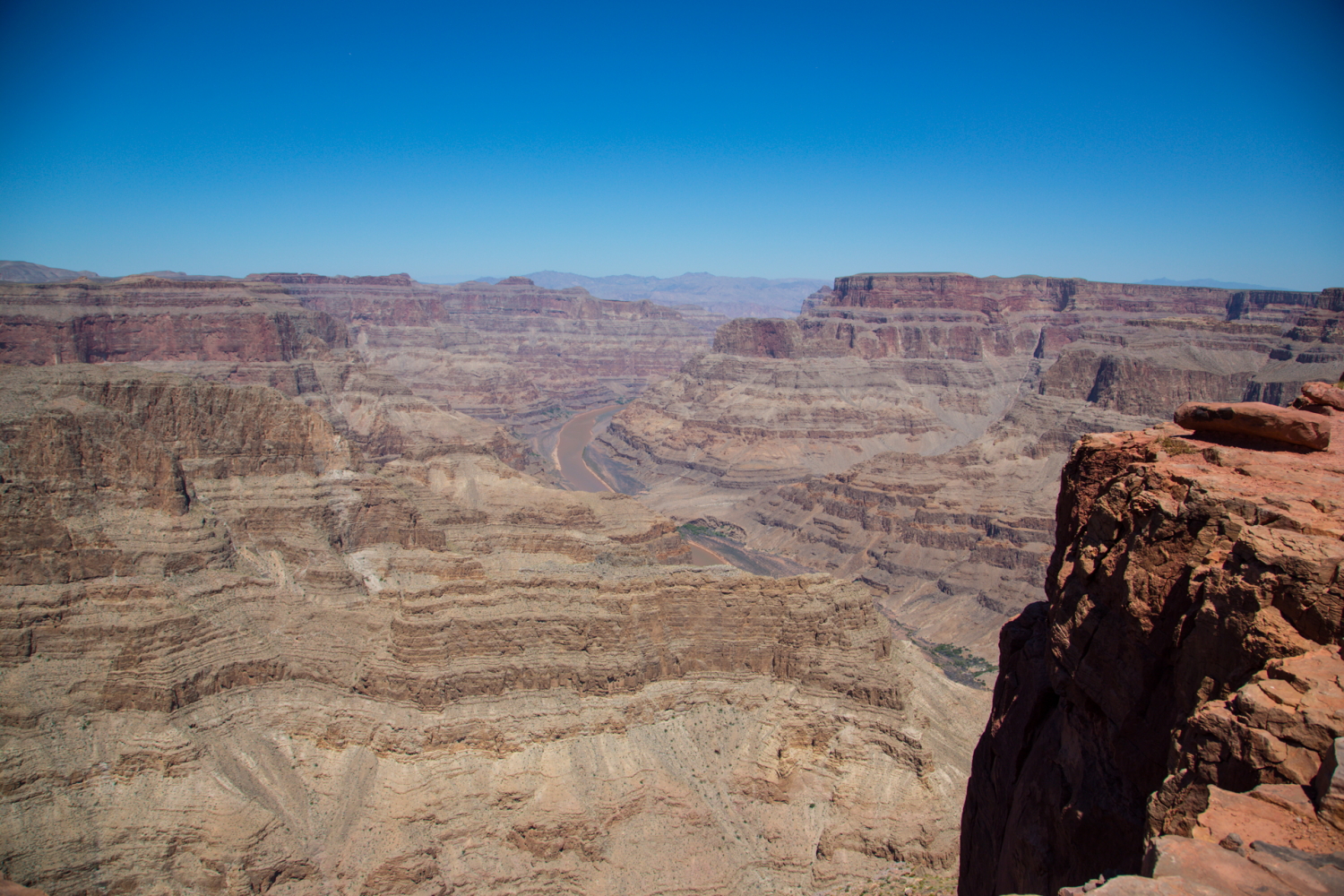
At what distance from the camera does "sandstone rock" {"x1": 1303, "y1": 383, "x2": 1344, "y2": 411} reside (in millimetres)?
15616

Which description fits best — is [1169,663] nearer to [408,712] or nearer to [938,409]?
[408,712]

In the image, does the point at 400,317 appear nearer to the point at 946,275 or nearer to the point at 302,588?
the point at 946,275

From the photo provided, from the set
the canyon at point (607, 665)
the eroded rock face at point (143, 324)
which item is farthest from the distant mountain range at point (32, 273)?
the canyon at point (607, 665)

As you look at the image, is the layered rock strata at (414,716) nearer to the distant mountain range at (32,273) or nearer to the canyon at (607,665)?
the canyon at (607,665)

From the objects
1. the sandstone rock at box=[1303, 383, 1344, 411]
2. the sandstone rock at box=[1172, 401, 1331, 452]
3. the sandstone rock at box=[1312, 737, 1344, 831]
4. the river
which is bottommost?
the river

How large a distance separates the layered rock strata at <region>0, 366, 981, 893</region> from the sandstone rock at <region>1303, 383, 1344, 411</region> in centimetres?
2165

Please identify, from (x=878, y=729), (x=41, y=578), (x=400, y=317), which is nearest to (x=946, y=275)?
(x=400, y=317)

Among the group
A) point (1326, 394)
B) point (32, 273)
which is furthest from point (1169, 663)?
point (32, 273)

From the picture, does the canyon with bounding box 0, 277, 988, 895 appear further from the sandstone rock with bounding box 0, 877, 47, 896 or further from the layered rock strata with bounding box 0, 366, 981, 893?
the sandstone rock with bounding box 0, 877, 47, 896

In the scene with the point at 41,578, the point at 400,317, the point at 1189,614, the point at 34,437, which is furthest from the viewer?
the point at 400,317

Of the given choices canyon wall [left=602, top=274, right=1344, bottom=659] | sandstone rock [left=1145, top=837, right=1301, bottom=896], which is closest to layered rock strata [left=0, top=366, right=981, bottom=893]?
sandstone rock [left=1145, top=837, right=1301, bottom=896]

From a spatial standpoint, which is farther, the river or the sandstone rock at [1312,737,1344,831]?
the river

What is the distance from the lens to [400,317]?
632 feet

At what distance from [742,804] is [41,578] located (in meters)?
32.7
